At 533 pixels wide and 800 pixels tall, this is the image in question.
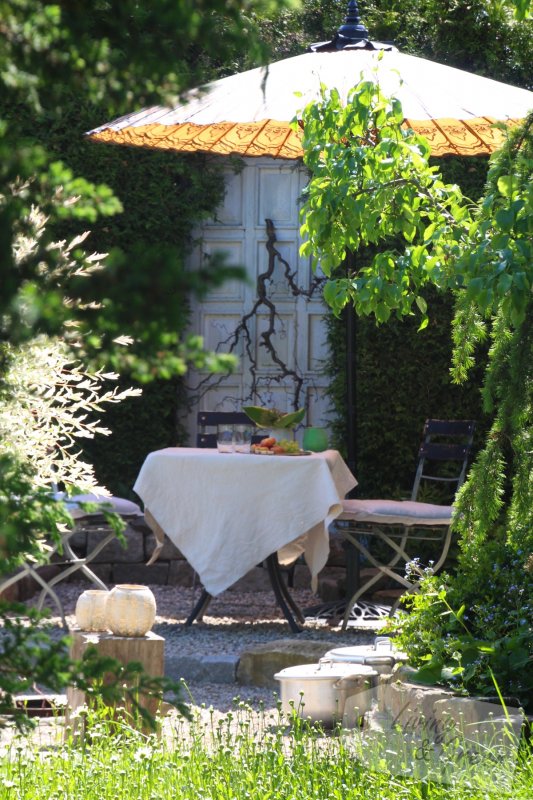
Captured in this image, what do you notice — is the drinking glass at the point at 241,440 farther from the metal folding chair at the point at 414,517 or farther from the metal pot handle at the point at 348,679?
the metal pot handle at the point at 348,679

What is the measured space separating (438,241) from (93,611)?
5.07 feet

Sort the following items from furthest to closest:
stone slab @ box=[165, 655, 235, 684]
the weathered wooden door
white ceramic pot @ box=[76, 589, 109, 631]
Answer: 1. the weathered wooden door
2. stone slab @ box=[165, 655, 235, 684]
3. white ceramic pot @ box=[76, 589, 109, 631]

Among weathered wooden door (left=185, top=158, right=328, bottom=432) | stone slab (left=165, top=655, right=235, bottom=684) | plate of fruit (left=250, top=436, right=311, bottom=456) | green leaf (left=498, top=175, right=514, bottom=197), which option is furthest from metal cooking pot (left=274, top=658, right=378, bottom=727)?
weathered wooden door (left=185, top=158, right=328, bottom=432)

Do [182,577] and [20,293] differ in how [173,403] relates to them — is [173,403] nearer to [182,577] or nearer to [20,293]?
[182,577]

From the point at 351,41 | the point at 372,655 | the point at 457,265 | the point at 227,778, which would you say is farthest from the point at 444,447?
the point at 227,778

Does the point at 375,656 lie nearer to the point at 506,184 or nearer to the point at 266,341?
the point at 506,184

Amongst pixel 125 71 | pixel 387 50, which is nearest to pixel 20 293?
pixel 125 71

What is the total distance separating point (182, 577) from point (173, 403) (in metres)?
1.02

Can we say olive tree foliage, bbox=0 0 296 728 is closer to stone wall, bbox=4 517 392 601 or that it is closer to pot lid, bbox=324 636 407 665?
pot lid, bbox=324 636 407 665

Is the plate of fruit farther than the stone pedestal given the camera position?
Yes

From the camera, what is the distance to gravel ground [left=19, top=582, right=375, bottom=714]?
4.46 m

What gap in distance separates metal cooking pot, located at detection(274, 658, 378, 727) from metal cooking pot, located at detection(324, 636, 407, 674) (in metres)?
0.03

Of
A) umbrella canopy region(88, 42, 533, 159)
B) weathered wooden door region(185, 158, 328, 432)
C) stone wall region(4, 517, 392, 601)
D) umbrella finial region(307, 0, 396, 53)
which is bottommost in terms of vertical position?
stone wall region(4, 517, 392, 601)

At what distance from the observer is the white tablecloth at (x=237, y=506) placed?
5180 mm
